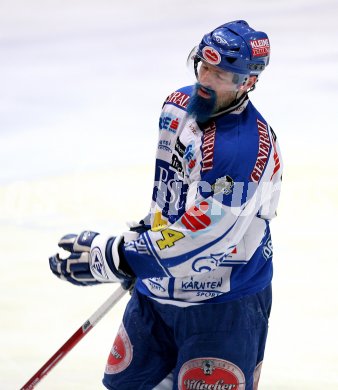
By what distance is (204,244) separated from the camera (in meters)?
2.24

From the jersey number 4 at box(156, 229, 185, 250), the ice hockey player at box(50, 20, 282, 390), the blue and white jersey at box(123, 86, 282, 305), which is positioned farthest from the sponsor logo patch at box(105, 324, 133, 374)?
the jersey number 4 at box(156, 229, 185, 250)

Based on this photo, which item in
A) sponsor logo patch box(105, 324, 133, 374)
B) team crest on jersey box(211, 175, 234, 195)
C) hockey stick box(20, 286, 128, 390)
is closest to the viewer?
team crest on jersey box(211, 175, 234, 195)

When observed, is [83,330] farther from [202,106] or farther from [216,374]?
[202,106]

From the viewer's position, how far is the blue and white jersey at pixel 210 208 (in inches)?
88.2

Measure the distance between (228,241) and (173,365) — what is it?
0.54 m

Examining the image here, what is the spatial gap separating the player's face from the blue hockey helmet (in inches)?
1.0

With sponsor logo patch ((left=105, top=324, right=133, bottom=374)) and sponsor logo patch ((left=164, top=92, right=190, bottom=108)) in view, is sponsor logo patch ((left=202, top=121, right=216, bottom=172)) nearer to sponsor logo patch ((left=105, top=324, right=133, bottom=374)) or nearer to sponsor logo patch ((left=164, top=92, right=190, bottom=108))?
sponsor logo patch ((left=164, top=92, right=190, bottom=108))

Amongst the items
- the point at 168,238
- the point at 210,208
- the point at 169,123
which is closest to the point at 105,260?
the point at 168,238

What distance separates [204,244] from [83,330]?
694mm

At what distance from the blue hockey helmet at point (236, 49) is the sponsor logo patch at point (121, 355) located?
79 centimetres

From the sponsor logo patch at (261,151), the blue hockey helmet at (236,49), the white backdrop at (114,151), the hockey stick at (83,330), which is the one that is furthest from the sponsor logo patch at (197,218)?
the white backdrop at (114,151)

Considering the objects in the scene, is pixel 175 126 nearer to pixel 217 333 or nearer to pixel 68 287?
pixel 217 333

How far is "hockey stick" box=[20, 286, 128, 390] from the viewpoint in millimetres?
2770

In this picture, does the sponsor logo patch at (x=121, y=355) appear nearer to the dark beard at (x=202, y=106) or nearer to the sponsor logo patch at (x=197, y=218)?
the sponsor logo patch at (x=197, y=218)
